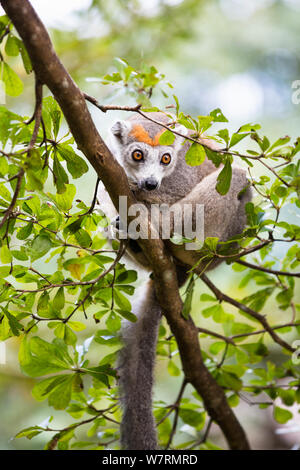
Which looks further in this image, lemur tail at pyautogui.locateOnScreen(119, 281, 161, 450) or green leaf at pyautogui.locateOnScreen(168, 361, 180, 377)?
green leaf at pyautogui.locateOnScreen(168, 361, 180, 377)

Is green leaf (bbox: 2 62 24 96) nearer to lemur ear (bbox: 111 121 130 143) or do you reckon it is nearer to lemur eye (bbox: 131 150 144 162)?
lemur eye (bbox: 131 150 144 162)

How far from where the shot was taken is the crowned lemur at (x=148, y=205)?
2.77 m

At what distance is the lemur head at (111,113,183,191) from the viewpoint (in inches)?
114

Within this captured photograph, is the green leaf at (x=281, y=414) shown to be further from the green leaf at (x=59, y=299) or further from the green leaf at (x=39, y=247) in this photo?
the green leaf at (x=39, y=247)

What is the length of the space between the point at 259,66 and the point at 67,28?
9.25 feet

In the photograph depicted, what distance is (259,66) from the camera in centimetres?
687

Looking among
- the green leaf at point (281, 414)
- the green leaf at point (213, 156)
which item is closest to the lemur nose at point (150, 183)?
the green leaf at point (213, 156)

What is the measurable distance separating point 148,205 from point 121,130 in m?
0.53

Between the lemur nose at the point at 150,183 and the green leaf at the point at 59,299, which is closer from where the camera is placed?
the green leaf at the point at 59,299

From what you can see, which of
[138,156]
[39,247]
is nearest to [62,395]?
[39,247]

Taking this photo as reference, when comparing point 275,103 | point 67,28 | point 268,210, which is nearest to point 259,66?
point 275,103

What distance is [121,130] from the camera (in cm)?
309

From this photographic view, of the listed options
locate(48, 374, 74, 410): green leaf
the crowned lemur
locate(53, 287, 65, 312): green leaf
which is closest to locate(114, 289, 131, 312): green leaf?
locate(53, 287, 65, 312): green leaf
